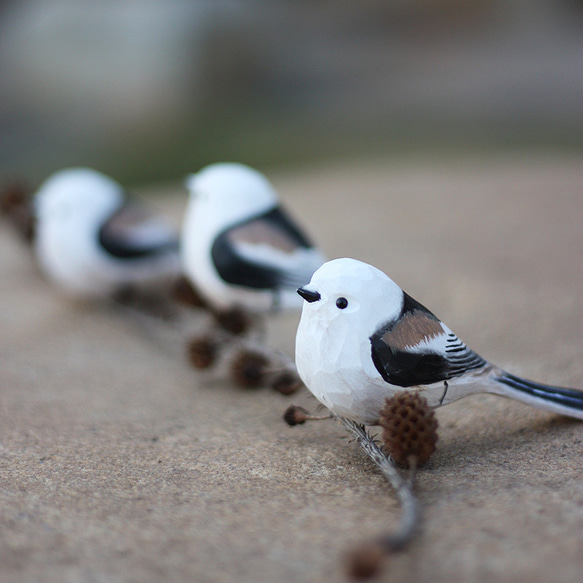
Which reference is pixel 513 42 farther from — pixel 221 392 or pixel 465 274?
pixel 221 392

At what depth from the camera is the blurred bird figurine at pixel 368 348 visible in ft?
3.74

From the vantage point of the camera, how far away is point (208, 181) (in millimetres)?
1833

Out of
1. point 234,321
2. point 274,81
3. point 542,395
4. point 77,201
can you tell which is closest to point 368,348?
point 542,395

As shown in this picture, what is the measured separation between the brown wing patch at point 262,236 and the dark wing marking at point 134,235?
17.4 inches

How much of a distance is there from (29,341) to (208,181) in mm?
720

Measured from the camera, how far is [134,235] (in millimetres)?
2111

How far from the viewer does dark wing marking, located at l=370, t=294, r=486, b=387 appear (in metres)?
1.14

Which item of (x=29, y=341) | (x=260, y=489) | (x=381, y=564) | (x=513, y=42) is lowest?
(x=29, y=341)

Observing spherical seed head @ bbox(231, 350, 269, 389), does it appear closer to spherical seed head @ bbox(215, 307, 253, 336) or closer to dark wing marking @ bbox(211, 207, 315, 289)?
spherical seed head @ bbox(215, 307, 253, 336)

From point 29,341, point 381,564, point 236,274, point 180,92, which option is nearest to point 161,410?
point 236,274

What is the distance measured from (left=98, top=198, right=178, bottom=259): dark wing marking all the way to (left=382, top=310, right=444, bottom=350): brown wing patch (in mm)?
1130

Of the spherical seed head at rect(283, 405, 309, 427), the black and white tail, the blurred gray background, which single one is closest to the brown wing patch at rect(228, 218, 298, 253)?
the spherical seed head at rect(283, 405, 309, 427)

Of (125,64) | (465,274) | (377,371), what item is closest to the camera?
(377,371)

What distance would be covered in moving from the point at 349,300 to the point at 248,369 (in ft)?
1.72
